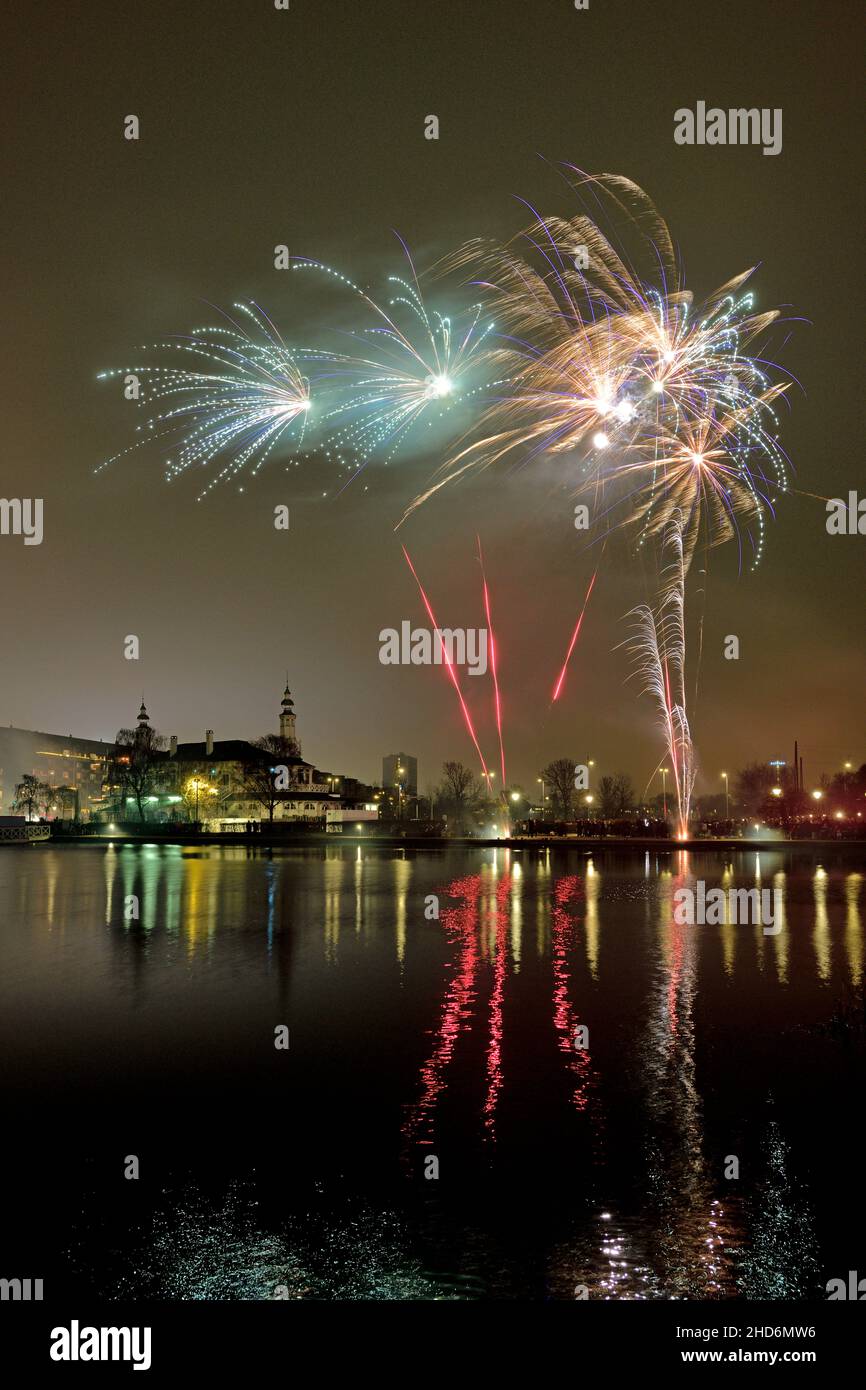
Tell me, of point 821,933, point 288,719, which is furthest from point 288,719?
point 821,933

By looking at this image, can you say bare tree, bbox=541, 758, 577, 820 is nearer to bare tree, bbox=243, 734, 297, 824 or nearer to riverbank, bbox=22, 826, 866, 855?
bare tree, bbox=243, 734, 297, 824

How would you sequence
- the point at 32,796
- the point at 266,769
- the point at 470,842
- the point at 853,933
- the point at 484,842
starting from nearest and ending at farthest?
the point at 853,933 → the point at 484,842 → the point at 470,842 → the point at 266,769 → the point at 32,796

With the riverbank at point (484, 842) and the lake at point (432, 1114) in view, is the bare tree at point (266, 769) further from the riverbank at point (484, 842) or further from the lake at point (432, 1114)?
the lake at point (432, 1114)

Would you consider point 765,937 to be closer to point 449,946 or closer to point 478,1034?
point 449,946

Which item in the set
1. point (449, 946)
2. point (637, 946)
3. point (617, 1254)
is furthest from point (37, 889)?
point (617, 1254)

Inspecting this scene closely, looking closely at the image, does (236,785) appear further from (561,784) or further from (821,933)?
(821,933)

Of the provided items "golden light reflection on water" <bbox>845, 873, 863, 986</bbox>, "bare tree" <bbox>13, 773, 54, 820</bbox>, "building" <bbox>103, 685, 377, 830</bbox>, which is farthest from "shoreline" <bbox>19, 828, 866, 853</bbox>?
"bare tree" <bbox>13, 773, 54, 820</bbox>
